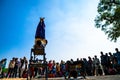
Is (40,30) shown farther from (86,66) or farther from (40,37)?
(86,66)

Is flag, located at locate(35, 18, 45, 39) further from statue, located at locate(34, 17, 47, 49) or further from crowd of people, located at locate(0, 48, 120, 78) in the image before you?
crowd of people, located at locate(0, 48, 120, 78)

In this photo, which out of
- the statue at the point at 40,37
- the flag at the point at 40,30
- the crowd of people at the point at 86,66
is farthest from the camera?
the crowd of people at the point at 86,66

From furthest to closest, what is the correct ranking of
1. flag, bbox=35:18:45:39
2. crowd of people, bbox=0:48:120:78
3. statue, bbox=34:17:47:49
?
crowd of people, bbox=0:48:120:78 < flag, bbox=35:18:45:39 < statue, bbox=34:17:47:49

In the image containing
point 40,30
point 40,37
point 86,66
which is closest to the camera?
point 40,37

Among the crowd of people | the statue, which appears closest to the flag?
the statue

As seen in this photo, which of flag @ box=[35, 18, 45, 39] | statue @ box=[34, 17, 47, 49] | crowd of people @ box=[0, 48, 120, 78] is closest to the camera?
statue @ box=[34, 17, 47, 49]

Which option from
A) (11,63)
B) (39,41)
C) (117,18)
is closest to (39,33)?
(39,41)

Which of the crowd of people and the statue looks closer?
the statue

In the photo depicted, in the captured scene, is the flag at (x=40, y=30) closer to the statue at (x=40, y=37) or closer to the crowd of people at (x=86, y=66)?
the statue at (x=40, y=37)

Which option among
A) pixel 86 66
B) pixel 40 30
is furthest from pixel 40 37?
pixel 86 66

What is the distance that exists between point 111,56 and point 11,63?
10026 millimetres

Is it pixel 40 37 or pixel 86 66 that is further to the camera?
pixel 86 66

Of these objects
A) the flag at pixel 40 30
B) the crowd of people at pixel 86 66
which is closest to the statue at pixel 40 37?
the flag at pixel 40 30

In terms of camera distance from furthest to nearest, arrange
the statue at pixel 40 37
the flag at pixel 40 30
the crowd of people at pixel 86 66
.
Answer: the crowd of people at pixel 86 66, the flag at pixel 40 30, the statue at pixel 40 37
